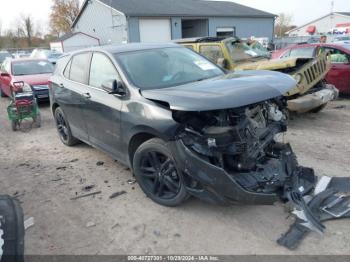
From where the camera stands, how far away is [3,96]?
13.9 metres

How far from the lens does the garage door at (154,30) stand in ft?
91.1

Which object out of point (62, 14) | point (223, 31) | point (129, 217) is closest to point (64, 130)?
point (129, 217)

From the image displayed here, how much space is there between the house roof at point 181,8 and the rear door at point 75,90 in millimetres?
22322

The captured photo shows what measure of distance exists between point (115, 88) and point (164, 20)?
26548 millimetres

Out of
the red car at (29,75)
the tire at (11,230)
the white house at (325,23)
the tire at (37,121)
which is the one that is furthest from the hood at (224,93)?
the white house at (325,23)

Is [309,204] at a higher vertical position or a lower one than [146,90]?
lower

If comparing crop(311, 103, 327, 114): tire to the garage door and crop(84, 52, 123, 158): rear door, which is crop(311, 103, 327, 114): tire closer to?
crop(84, 52, 123, 158): rear door

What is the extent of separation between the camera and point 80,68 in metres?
5.36

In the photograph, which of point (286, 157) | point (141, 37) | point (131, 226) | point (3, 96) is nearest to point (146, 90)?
point (131, 226)

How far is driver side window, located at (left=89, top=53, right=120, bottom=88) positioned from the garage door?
925 inches

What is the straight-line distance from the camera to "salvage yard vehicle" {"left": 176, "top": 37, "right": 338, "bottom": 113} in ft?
22.5

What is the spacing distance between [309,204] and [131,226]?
195 centimetres

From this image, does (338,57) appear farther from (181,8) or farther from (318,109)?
(181,8)

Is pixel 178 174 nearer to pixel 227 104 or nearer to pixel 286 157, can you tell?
pixel 227 104
